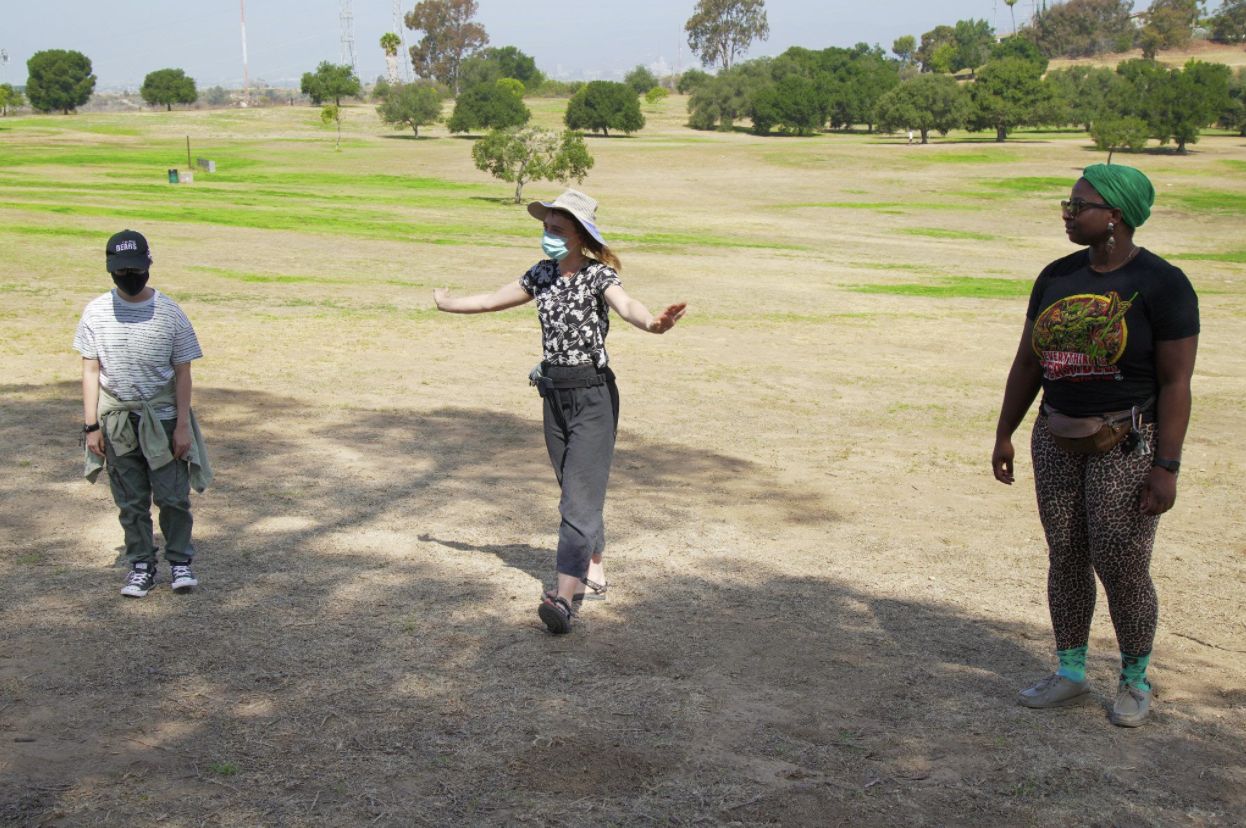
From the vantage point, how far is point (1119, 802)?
4258mm

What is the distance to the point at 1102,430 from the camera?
4656 mm

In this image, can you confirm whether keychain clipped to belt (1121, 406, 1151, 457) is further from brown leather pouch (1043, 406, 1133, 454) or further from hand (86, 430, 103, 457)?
hand (86, 430, 103, 457)

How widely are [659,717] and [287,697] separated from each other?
149 cm

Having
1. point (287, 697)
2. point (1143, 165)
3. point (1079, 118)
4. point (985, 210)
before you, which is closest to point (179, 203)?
point (985, 210)

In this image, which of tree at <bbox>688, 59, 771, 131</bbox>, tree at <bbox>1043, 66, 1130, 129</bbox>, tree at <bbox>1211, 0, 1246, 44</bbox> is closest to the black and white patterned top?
tree at <bbox>1043, 66, 1130, 129</bbox>

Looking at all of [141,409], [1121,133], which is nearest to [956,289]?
[141,409]

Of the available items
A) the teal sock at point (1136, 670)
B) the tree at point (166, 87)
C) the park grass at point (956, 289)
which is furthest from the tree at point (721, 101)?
the teal sock at point (1136, 670)

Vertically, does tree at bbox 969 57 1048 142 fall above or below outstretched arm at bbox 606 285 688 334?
above

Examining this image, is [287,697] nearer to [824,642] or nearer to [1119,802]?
[824,642]

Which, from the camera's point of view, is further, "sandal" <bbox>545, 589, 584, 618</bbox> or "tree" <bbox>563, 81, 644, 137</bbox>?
"tree" <bbox>563, 81, 644, 137</bbox>

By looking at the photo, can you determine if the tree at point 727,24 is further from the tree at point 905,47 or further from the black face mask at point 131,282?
the black face mask at point 131,282

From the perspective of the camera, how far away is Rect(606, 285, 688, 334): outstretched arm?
5.46 metres

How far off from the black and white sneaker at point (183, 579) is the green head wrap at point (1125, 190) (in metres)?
4.56

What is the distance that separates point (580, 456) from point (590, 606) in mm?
850
